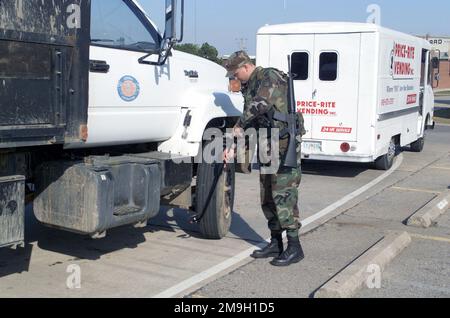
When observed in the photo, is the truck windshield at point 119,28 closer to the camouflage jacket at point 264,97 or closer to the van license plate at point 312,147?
the camouflage jacket at point 264,97

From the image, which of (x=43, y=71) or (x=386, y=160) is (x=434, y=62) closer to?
(x=386, y=160)

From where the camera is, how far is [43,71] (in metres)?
4.04

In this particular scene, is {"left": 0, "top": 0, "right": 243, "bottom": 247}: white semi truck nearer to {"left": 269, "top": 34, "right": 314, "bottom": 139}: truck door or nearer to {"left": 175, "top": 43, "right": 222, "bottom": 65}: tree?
{"left": 175, "top": 43, "right": 222, "bottom": 65}: tree

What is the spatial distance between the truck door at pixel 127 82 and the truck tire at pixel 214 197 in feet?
1.80

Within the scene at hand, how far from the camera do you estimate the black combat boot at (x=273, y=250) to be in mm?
5578

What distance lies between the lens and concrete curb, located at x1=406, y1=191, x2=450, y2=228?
711cm

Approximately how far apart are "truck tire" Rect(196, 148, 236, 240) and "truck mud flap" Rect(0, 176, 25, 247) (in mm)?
2044

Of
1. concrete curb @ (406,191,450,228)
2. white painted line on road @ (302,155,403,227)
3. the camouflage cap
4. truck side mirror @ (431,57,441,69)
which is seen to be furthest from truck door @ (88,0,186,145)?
truck side mirror @ (431,57,441,69)

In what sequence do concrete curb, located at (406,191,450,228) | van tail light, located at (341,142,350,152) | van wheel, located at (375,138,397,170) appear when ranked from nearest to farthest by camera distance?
concrete curb, located at (406,191,450,228), van tail light, located at (341,142,350,152), van wheel, located at (375,138,397,170)

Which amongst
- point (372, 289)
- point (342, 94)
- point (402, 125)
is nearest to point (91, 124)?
point (372, 289)

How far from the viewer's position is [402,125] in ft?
39.9

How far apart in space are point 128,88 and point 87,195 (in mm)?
992

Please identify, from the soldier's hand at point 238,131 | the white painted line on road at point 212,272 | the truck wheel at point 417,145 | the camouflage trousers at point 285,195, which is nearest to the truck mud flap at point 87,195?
the white painted line on road at point 212,272
